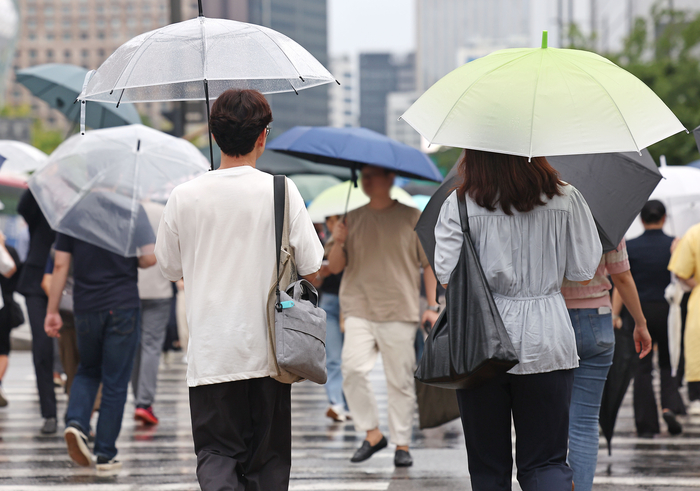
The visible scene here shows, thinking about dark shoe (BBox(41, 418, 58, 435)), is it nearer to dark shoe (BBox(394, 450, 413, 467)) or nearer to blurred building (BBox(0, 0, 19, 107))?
dark shoe (BBox(394, 450, 413, 467))

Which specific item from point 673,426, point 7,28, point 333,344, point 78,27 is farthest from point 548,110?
point 78,27

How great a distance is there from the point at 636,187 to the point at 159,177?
329cm

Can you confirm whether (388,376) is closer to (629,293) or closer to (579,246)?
(629,293)

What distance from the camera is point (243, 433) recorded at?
3711 millimetres

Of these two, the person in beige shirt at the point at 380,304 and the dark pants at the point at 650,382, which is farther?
the dark pants at the point at 650,382

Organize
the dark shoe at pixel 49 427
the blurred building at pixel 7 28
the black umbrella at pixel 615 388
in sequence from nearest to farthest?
1. the black umbrella at pixel 615 388
2. the dark shoe at pixel 49 427
3. the blurred building at pixel 7 28

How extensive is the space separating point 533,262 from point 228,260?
125 cm

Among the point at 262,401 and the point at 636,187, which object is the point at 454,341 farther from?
the point at 636,187

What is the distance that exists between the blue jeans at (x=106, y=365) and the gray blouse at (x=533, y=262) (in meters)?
3.12

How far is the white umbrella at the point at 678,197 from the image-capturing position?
838cm

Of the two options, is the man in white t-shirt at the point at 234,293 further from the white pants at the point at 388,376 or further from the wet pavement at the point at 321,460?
the white pants at the point at 388,376

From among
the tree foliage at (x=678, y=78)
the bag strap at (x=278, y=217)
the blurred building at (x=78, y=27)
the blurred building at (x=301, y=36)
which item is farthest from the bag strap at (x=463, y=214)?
the blurred building at (x=78, y=27)

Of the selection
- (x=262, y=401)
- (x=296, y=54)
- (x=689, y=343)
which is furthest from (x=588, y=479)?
(x=689, y=343)

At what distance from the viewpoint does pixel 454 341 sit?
349cm
